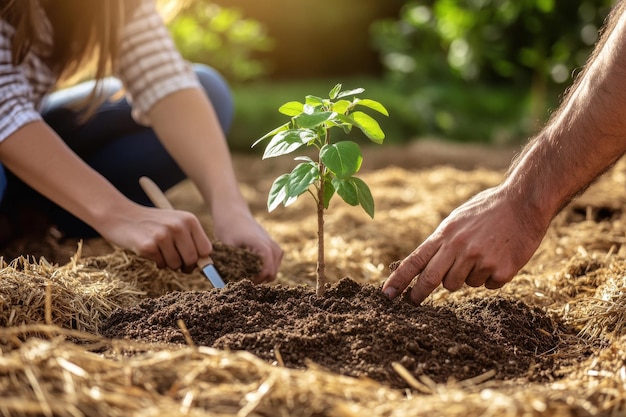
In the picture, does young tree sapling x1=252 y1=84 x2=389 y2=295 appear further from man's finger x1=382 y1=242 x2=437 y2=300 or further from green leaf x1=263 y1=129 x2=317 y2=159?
man's finger x1=382 y1=242 x2=437 y2=300

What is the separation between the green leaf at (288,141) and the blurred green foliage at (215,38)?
447cm

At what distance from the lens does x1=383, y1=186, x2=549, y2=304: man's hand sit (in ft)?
5.74

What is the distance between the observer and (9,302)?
1.77 metres

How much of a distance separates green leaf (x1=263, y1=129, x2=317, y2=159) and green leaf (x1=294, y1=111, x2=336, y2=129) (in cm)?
4

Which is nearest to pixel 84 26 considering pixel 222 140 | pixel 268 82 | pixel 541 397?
pixel 222 140

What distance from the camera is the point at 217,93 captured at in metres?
3.35

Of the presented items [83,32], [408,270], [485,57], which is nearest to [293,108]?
[408,270]

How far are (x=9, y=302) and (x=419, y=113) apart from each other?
592cm

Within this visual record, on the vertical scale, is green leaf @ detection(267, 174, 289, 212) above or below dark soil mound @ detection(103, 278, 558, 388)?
above

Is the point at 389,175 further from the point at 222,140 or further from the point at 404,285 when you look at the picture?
the point at 404,285

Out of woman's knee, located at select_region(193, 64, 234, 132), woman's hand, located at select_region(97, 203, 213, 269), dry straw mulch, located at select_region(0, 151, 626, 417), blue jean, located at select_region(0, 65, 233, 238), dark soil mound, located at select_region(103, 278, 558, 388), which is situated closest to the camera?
dry straw mulch, located at select_region(0, 151, 626, 417)

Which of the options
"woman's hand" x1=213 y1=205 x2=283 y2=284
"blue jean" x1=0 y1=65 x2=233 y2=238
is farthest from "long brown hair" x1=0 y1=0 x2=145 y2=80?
"woman's hand" x1=213 y1=205 x2=283 y2=284

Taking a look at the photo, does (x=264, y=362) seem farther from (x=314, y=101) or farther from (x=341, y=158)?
(x=314, y=101)

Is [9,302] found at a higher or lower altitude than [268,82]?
higher
